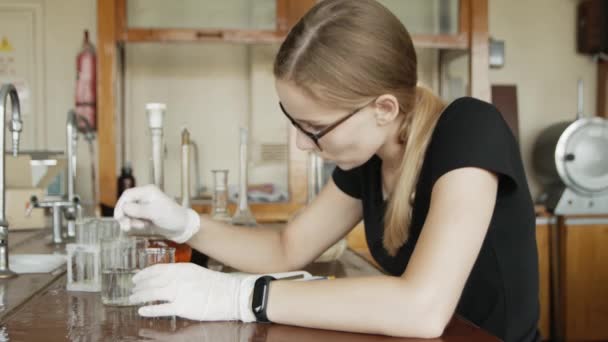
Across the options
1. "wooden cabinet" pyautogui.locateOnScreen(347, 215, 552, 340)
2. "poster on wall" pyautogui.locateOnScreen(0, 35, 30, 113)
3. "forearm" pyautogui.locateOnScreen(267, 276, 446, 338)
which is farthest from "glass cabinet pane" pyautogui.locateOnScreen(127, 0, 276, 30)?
"forearm" pyautogui.locateOnScreen(267, 276, 446, 338)

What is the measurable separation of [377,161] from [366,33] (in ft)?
1.31

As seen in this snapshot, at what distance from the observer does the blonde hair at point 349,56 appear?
1.19 metres

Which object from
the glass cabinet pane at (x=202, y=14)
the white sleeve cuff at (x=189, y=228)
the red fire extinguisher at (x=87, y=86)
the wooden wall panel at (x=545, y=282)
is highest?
the glass cabinet pane at (x=202, y=14)

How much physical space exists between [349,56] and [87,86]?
3.03m

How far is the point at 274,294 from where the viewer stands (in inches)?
43.4

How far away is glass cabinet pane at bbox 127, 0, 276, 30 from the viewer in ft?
12.0

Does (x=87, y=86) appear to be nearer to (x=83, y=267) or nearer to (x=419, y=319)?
(x=83, y=267)

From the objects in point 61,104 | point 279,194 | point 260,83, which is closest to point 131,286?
point 279,194

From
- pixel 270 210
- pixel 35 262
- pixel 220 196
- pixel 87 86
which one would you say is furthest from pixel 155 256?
pixel 87 86

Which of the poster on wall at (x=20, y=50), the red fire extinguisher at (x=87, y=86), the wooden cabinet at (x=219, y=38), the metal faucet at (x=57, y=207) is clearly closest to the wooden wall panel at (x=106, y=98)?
the wooden cabinet at (x=219, y=38)

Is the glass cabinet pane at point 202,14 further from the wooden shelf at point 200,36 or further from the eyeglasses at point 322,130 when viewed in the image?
the eyeglasses at point 322,130

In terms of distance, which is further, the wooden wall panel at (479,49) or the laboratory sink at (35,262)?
the wooden wall panel at (479,49)

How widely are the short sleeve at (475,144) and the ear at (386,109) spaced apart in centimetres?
9

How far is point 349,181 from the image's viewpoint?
1.56m
